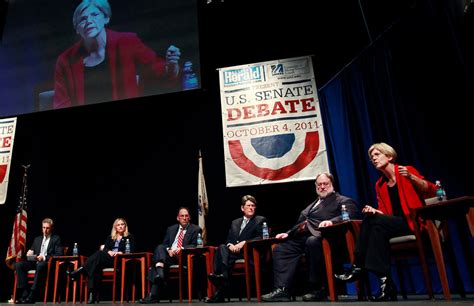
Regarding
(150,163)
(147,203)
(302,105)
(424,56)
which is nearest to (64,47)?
(150,163)

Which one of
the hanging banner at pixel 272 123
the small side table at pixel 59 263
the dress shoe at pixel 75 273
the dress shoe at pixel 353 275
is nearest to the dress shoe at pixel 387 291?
the dress shoe at pixel 353 275

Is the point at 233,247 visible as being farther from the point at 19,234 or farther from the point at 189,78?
the point at 19,234

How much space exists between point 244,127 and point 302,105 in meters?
0.76

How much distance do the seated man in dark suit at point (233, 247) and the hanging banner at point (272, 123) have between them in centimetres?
51

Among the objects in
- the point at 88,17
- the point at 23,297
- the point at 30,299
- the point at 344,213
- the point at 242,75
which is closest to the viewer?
the point at 344,213

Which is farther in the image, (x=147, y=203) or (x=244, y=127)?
(x=147, y=203)

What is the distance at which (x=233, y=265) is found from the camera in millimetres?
3676

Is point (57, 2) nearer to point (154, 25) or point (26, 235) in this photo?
point (154, 25)

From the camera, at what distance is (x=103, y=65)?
5164 millimetres

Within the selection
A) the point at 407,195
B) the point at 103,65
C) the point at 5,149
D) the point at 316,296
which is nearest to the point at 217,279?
the point at 316,296

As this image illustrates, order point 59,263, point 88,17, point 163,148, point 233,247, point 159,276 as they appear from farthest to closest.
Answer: point 163,148 → point 88,17 → point 59,263 → point 159,276 → point 233,247

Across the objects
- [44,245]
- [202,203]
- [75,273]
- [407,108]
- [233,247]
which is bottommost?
[75,273]

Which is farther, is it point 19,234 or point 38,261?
point 19,234

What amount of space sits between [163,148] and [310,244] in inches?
121
